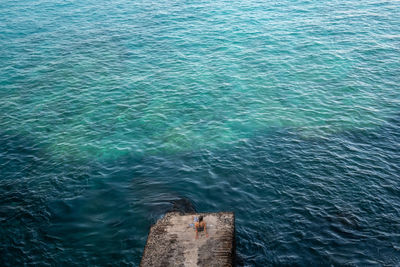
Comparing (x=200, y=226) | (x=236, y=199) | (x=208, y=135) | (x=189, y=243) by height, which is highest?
(x=200, y=226)

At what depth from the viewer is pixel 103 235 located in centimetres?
2372

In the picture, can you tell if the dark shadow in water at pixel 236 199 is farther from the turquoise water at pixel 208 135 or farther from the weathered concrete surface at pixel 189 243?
the weathered concrete surface at pixel 189 243

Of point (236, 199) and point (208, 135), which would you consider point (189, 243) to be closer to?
point (236, 199)

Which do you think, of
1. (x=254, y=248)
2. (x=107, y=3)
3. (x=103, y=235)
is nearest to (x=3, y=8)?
(x=107, y=3)

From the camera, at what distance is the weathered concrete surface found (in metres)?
19.1

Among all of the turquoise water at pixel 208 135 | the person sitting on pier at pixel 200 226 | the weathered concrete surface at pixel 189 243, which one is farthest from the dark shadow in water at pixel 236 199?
the person sitting on pier at pixel 200 226

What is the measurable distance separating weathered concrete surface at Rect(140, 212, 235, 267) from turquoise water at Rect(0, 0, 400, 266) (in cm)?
244

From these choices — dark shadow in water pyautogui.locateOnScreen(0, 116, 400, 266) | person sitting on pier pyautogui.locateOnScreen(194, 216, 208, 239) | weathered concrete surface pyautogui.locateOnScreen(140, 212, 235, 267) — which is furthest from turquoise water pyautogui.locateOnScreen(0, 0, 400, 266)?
person sitting on pier pyautogui.locateOnScreen(194, 216, 208, 239)

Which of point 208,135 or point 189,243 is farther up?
point 189,243

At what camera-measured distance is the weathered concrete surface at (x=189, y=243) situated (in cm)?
1906

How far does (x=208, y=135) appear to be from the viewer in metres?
34.4

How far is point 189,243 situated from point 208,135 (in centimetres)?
1553

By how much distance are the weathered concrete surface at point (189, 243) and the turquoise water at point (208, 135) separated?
2.44 metres

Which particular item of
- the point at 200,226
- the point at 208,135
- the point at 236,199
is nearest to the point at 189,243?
the point at 200,226
